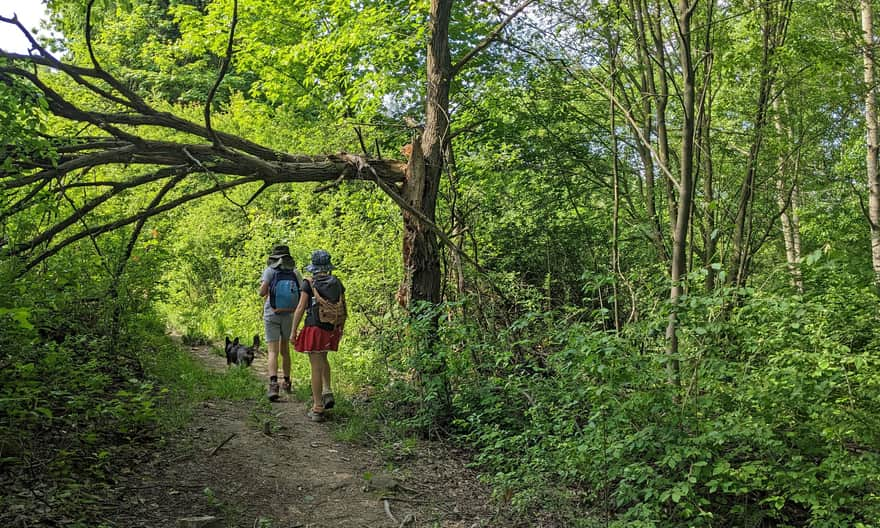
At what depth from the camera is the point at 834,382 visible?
5.29 metres

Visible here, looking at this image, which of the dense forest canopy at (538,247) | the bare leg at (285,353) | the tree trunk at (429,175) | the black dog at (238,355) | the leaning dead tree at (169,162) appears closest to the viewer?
the dense forest canopy at (538,247)

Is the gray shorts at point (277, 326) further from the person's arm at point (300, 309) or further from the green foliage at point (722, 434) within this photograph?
the green foliage at point (722, 434)

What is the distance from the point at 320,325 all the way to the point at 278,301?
3.21 feet

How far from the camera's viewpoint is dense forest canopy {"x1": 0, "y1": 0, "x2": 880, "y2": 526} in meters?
5.24

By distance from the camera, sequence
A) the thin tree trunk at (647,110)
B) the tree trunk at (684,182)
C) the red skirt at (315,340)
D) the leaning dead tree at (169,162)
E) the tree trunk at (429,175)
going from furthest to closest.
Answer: the tree trunk at (429,175) < the thin tree trunk at (647,110) < the red skirt at (315,340) < the tree trunk at (684,182) < the leaning dead tree at (169,162)

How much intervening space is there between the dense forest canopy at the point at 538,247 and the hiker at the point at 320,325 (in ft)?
2.56

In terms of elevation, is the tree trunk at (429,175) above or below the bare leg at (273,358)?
above

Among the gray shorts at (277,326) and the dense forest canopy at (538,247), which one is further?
the gray shorts at (277,326)

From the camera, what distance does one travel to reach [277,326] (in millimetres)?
8438

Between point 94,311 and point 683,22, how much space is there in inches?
238

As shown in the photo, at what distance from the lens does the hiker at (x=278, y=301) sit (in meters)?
8.37

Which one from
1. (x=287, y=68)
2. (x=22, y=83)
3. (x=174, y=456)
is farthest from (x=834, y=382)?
(x=287, y=68)

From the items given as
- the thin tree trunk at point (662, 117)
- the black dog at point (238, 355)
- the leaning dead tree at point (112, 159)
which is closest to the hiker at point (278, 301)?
the leaning dead tree at point (112, 159)

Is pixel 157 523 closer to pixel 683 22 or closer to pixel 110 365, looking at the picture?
pixel 110 365
